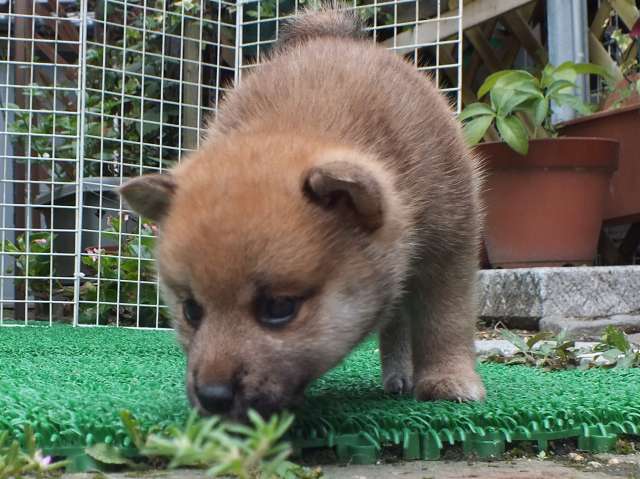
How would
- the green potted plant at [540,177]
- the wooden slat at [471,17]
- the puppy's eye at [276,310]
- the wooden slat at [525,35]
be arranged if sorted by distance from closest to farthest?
the puppy's eye at [276,310]
the green potted plant at [540,177]
the wooden slat at [471,17]
the wooden slat at [525,35]

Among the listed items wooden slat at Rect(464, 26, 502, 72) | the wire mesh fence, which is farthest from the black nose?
wooden slat at Rect(464, 26, 502, 72)

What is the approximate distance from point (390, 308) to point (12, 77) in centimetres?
Answer: 550

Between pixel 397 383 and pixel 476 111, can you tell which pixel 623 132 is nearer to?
pixel 476 111

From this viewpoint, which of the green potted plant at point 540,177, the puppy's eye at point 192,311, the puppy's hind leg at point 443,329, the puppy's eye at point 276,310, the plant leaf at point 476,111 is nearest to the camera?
the puppy's eye at point 276,310

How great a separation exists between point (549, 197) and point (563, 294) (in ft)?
1.98

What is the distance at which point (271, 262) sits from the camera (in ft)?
5.89

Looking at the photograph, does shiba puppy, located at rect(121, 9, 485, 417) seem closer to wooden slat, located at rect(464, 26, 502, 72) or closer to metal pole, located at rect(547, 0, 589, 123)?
metal pole, located at rect(547, 0, 589, 123)

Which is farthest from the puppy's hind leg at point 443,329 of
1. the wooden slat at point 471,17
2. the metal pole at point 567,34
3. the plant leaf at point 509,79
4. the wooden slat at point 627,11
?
the wooden slat at point 627,11

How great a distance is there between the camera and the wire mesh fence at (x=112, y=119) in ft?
16.2

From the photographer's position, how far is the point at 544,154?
16.3ft

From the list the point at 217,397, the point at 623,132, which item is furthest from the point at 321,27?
the point at 623,132

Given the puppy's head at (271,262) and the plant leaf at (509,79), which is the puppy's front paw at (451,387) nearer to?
the puppy's head at (271,262)

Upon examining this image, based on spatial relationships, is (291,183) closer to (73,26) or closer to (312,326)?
(312,326)

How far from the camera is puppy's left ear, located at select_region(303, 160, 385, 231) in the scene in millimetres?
1887
